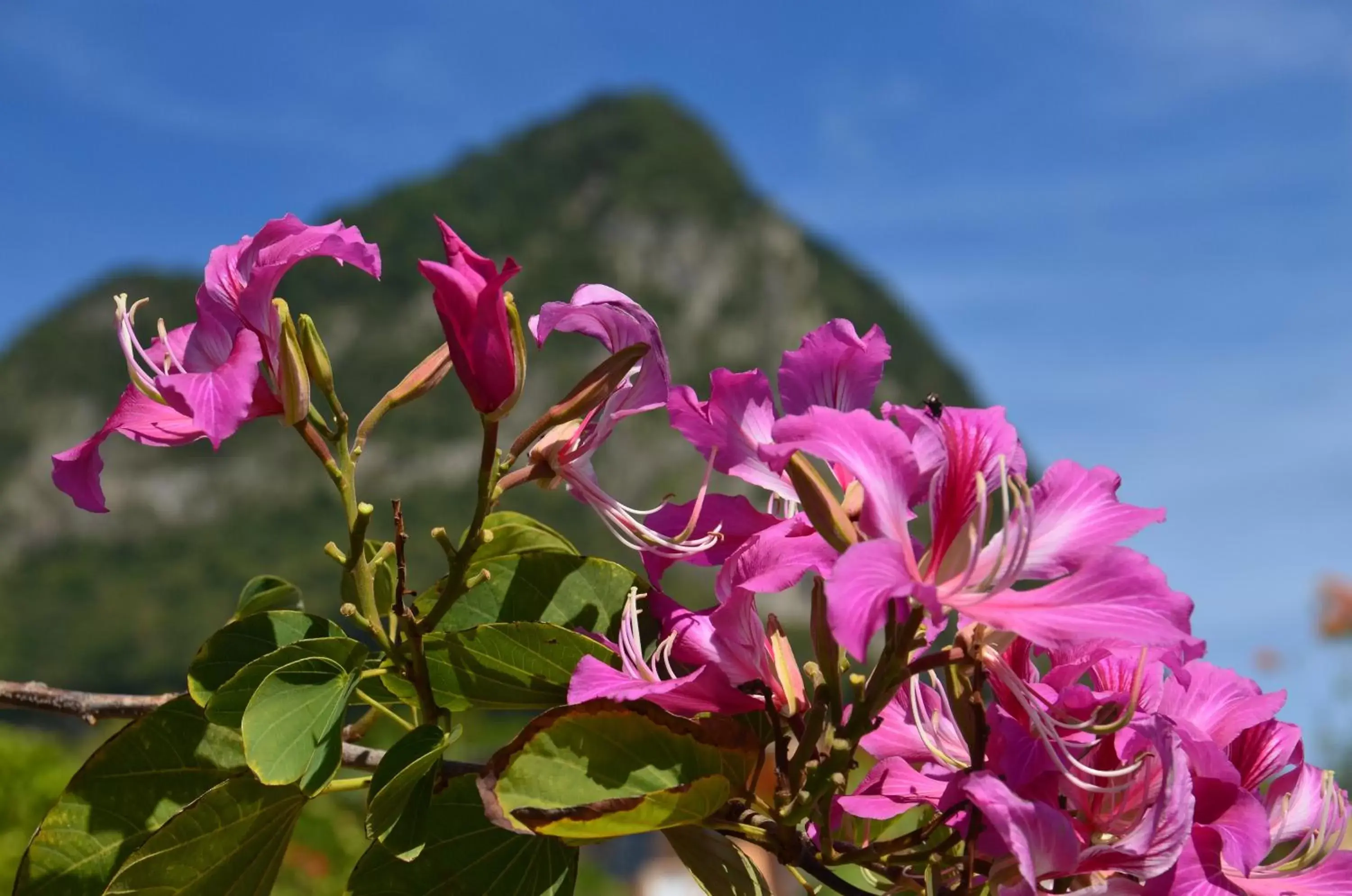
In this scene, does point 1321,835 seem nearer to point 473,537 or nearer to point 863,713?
point 863,713

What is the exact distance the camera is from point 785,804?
113cm

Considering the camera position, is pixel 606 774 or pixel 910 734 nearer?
pixel 606 774

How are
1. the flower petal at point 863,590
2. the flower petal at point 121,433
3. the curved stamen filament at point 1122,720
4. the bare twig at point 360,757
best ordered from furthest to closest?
the bare twig at point 360,757 < the flower petal at point 121,433 < the curved stamen filament at point 1122,720 < the flower petal at point 863,590

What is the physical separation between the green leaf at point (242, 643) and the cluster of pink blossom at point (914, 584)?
21 centimetres

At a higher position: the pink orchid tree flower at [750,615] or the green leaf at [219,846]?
the pink orchid tree flower at [750,615]

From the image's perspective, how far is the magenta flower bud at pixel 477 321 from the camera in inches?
43.4

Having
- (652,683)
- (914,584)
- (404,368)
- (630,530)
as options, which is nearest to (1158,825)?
(914,584)

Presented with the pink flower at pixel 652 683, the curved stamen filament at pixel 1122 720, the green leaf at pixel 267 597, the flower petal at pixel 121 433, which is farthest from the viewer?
the green leaf at pixel 267 597

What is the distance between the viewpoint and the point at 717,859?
1.17 meters

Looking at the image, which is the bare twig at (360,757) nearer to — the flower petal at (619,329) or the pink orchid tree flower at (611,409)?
the pink orchid tree flower at (611,409)

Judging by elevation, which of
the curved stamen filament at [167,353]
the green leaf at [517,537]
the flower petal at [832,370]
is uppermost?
the flower petal at [832,370]

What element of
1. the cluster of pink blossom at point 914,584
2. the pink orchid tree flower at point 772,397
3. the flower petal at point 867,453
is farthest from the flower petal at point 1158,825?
the pink orchid tree flower at point 772,397

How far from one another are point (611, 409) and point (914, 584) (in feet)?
1.36

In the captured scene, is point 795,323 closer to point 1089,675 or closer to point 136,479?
point 136,479
